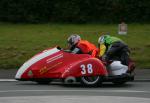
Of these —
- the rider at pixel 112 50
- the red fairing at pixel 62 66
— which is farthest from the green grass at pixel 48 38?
the red fairing at pixel 62 66

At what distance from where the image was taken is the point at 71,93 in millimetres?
17234

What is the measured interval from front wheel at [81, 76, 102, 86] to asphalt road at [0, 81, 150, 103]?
0.16m

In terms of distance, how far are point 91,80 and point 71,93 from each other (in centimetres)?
196

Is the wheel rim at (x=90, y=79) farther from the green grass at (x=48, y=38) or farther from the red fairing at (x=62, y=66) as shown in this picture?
the green grass at (x=48, y=38)

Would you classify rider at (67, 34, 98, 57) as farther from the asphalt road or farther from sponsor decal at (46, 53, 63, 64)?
the asphalt road

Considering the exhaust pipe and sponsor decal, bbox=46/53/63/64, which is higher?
sponsor decal, bbox=46/53/63/64

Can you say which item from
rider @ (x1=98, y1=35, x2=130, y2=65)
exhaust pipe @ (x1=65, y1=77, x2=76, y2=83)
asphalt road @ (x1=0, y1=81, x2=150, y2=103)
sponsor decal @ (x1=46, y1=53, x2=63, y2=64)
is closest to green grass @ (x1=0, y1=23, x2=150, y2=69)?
rider @ (x1=98, y1=35, x2=130, y2=65)

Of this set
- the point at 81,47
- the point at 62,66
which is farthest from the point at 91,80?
the point at 81,47

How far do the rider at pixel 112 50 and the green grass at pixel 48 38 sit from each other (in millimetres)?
4455

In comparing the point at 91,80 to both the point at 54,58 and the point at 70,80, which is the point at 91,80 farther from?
the point at 54,58

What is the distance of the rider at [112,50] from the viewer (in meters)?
19.4

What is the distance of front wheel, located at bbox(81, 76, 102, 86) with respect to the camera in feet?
62.2
